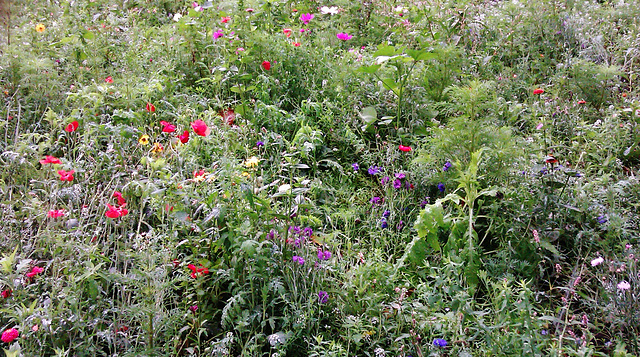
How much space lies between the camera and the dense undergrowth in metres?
2.27

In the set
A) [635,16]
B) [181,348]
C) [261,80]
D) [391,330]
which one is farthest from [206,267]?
[635,16]

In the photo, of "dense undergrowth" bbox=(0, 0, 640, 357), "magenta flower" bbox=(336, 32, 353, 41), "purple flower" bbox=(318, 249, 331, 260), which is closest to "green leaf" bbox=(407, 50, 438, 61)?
"dense undergrowth" bbox=(0, 0, 640, 357)

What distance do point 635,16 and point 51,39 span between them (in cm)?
508

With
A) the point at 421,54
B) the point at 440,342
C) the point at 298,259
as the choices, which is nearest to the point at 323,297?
the point at 298,259

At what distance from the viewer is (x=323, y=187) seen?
319 cm

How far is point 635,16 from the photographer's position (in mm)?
4695

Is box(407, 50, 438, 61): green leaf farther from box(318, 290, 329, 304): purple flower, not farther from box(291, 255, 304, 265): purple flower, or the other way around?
box(318, 290, 329, 304): purple flower

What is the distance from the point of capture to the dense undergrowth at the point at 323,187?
227 cm

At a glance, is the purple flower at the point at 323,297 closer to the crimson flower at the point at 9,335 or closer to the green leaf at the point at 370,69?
the crimson flower at the point at 9,335

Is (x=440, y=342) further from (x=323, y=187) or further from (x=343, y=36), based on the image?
(x=343, y=36)

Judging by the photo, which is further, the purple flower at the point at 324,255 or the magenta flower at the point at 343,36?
the magenta flower at the point at 343,36

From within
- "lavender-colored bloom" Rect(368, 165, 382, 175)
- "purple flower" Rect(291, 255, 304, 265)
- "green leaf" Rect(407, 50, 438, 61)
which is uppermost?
"green leaf" Rect(407, 50, 438, 61)

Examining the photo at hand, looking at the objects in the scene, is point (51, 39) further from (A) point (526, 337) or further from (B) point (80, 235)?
(A) point (526, 337)

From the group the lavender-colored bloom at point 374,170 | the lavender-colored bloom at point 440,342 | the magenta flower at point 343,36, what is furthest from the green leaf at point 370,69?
the lavender-colored bloom at point 440,342
